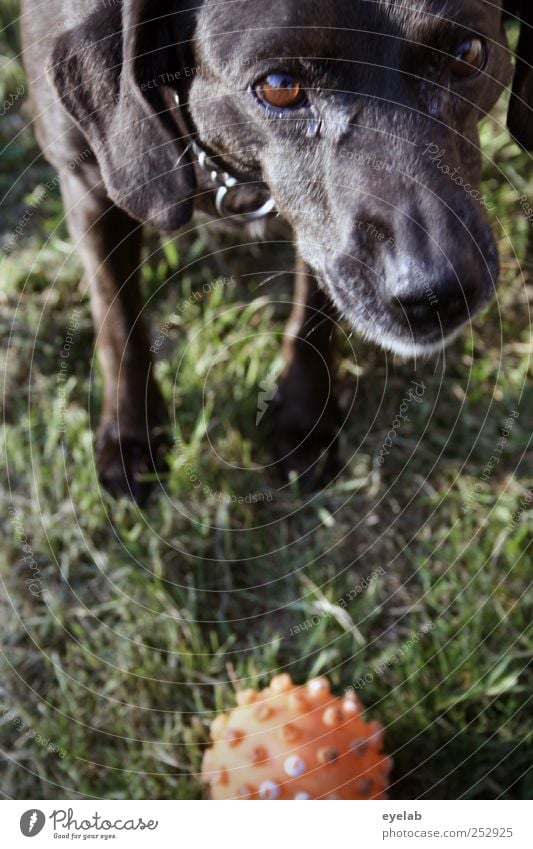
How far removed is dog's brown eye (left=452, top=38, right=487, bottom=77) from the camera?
1978mm

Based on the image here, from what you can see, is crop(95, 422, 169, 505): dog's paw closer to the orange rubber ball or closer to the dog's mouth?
the orange rubber ball

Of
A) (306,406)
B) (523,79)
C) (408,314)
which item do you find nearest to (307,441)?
(306,406)

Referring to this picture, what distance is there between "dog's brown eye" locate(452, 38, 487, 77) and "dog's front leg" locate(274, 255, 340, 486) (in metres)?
0.88

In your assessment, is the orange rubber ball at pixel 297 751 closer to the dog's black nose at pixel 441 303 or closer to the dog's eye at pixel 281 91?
the dog's black nose at pixel 441 303

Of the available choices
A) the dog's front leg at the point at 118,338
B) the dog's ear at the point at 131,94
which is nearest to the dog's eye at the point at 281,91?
the dog's ear at the point at 131,94

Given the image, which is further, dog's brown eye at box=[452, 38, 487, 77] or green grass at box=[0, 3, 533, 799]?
green grass at box=[0, 3, 533, 799]

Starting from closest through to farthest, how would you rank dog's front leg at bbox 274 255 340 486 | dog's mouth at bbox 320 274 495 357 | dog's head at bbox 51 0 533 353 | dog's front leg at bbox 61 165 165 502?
dog's head at bbox 51 0 533 353, dog's mouth at bbox 320 274 495 357, dog's front leg at bbox 61 165 165 502, dog's front leg at bbox 274 255 340 486

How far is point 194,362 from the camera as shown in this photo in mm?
3078

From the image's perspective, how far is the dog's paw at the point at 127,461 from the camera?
2.89 meters

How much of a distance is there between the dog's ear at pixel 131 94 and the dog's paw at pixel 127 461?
2.80 ft

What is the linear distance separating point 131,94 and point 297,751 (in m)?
1.47

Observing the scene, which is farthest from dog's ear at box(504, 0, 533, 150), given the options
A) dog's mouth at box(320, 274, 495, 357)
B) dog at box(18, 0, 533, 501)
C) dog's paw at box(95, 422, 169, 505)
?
dog's paw at box(95, 422, 169, 505)
